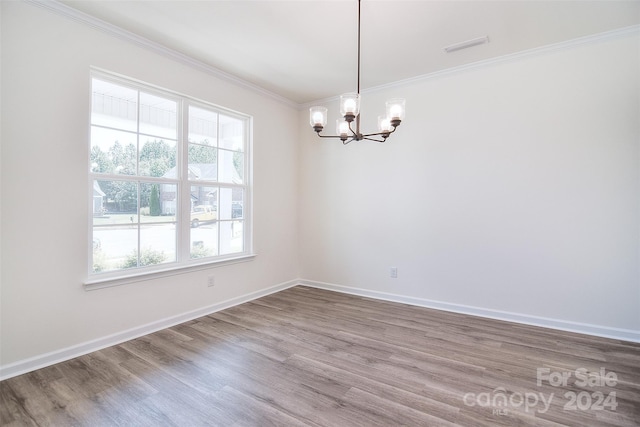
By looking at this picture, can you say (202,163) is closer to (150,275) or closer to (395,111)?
(150,275)

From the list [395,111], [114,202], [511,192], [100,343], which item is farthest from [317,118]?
[100,343]

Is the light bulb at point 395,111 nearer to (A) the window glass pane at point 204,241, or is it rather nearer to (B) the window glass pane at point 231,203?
(B) the window glass pane at point 231,203

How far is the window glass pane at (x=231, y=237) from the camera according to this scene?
152 inches

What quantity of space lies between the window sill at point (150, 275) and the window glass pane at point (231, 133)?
1.47m

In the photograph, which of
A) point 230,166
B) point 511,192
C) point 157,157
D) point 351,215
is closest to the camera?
point 157,157

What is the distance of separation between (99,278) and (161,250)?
62cm

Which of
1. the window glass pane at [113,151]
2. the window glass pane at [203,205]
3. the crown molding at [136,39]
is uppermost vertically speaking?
the crown molding at [136,39]

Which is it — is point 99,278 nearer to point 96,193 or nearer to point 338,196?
point 96,193

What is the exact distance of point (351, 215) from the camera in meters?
4.43

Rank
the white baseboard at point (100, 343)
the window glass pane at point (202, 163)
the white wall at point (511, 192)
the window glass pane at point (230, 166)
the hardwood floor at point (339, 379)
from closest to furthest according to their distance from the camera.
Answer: the hardwood floor at point (339, 379) → the white baseboard at point (100, 343) → the white wall at point (511, 192) → the window glass pane at point (202, 163) → the window glass pane at point (230, 166)

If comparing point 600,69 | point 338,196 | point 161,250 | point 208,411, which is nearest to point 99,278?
point 161,250

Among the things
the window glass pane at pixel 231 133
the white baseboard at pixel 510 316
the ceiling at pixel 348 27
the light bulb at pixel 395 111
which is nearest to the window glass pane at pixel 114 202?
the window glass pane at pixel 231 133

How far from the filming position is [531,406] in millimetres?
1902

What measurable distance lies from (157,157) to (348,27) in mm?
2281
